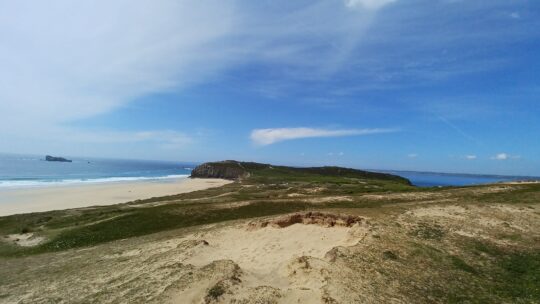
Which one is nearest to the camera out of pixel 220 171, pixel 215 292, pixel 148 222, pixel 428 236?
pixel 215 292

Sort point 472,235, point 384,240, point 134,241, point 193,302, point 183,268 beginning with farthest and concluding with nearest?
1. point 134,241
2. point 472,235
3. point 384,240
4. point 183,268
5. point 193,302

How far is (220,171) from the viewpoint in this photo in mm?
188375

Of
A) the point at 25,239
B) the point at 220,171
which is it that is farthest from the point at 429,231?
the point at 220,171

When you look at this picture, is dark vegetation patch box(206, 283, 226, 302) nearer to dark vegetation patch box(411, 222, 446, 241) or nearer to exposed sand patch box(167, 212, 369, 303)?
exposed sand patch box(167, 212, 369, 303)

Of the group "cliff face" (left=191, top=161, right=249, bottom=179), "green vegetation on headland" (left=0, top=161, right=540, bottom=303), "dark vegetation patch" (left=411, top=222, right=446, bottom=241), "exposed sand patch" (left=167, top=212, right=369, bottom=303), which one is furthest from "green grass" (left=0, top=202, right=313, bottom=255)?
"cliff face" (left=191, top=161, right=249, bottom=179)

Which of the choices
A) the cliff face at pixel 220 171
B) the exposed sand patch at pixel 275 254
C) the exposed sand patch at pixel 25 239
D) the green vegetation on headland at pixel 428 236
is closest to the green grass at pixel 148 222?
the green vegetation on headland at pixel 428 236

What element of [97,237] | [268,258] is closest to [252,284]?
[268,258]

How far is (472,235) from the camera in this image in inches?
892

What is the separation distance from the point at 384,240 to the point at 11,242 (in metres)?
34.9

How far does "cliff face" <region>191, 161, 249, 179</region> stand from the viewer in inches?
7096

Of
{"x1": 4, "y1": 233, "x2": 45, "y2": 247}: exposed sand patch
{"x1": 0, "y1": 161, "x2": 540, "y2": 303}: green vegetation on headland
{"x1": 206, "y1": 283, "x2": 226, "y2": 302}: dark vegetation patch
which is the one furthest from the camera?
{"x1": 4, "y1": 233, "x2": 45, "y2": 247}: exposed sand patch

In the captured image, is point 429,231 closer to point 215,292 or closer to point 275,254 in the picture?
point 275,254

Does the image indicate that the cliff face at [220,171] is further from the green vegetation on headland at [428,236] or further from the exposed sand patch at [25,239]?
the exposed sand patch at [25,239]

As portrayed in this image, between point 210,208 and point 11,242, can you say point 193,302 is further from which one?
point 11,242
